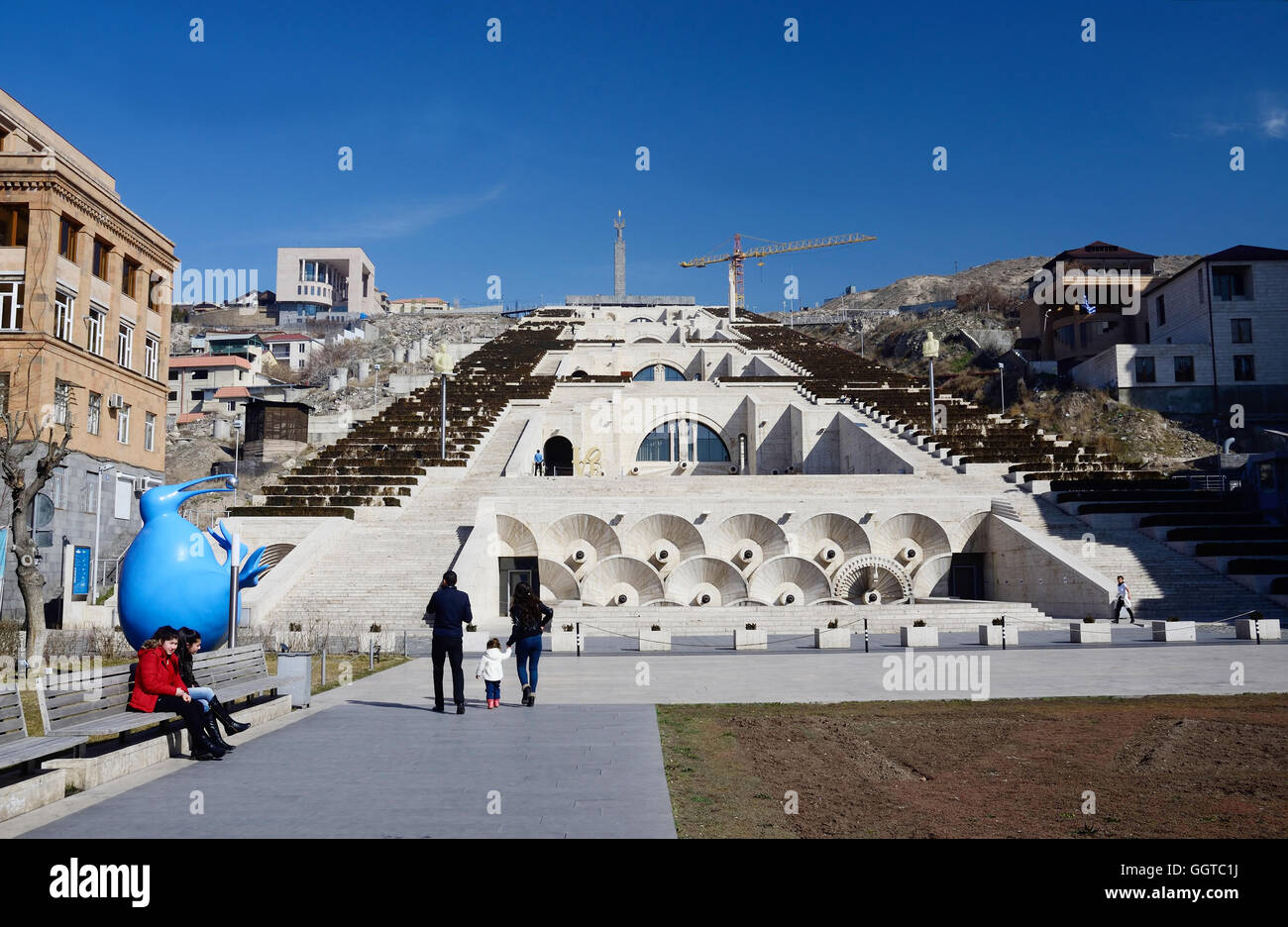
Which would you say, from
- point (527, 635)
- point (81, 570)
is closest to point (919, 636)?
point (527, 635)

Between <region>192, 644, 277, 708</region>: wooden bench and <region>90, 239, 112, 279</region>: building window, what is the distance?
80.7 feet

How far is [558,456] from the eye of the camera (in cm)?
4756

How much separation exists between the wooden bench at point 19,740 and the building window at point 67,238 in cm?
2605

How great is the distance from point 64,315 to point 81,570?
25.5ft

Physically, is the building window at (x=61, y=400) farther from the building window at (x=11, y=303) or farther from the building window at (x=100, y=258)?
the building window at (x=100, y=258)

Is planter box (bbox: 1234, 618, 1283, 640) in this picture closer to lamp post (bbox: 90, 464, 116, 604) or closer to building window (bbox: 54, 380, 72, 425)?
lamp post (bbox: 90, 464, 116, 604)

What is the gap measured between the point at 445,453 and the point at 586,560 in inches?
432

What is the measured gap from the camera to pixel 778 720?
9945 millimetres

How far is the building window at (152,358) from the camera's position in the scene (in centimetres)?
3375

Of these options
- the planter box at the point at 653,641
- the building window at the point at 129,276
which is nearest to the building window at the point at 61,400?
the building window at the point at 129,276

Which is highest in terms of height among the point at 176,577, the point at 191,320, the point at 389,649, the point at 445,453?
the point at 191,320
